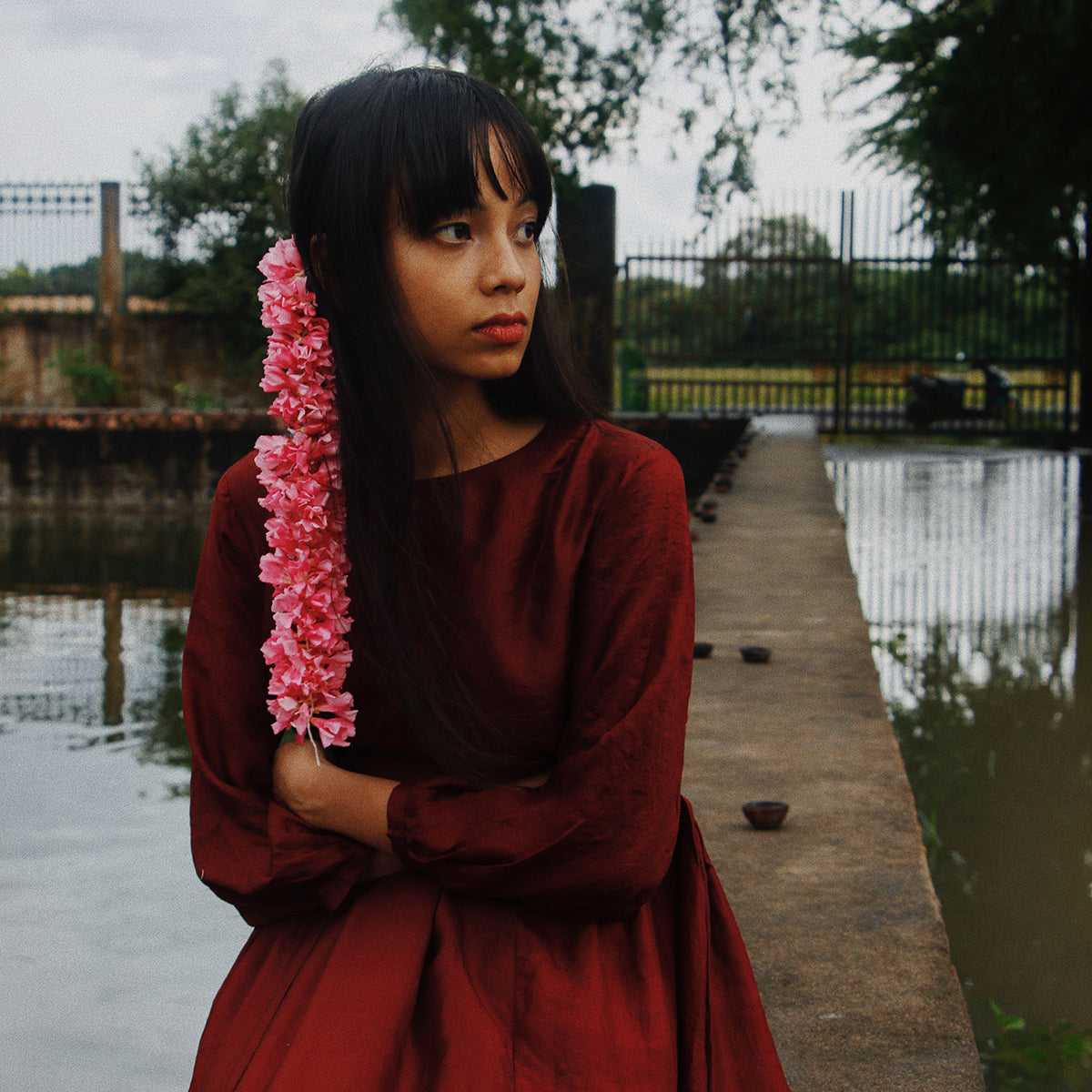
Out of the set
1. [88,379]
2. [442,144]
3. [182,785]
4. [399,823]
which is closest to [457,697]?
[399,823]

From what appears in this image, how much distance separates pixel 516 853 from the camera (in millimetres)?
1244

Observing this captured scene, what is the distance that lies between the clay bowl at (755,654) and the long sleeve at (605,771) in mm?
2132

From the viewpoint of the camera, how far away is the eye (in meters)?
1.35

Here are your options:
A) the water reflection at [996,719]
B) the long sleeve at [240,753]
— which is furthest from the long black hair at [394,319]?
the water reflection at [996,719]

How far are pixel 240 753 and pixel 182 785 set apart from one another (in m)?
2.36

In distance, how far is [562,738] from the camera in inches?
52.3

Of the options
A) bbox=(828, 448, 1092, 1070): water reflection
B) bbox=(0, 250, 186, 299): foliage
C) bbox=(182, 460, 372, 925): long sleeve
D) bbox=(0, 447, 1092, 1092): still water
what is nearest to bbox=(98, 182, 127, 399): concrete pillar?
bbox=(0, 250, 186, 299): foliage

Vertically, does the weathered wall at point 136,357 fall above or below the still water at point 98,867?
above

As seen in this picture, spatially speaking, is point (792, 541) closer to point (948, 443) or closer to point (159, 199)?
point (948, 443)

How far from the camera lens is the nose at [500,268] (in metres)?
1.36

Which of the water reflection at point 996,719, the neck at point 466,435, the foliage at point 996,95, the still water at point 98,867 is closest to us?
the neck at point 466,435

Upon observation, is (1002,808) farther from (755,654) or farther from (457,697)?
(457,697)

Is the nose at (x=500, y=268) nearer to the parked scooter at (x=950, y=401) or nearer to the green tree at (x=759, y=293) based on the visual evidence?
the green tree at (x=759, y=293)

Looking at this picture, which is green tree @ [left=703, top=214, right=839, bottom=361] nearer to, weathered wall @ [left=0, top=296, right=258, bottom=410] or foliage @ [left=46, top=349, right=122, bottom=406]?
weathered wall @ [left=0, top=296, right=258, bottom=410]
